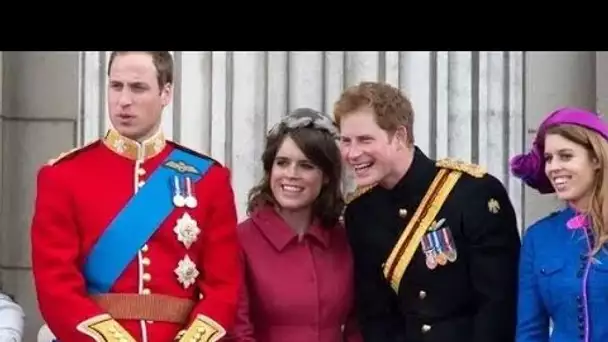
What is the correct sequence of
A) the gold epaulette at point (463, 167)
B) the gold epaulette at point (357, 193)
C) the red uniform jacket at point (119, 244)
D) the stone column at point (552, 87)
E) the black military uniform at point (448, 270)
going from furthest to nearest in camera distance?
the stone column at point (552, 87) → the gold epaulette at point (357, 193) → the gold epaulette at point (463, 167) → the black military uniform at point (448, 270) → the red uniform jacket at point (119, 244)

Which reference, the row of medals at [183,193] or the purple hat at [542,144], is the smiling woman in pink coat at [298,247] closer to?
the row of medals at [183,193]

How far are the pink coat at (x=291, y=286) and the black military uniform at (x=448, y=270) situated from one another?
0.31ft

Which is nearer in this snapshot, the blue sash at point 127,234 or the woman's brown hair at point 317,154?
the blue sash at point 127,234

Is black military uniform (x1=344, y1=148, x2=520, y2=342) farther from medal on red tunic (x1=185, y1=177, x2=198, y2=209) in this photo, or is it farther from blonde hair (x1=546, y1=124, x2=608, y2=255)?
medal on red tunic (x1=185, y1=177, x2=198, y2=209)

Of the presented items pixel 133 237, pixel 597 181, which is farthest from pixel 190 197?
pixel 597 181

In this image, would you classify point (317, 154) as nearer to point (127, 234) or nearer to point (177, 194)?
point (177, 194)

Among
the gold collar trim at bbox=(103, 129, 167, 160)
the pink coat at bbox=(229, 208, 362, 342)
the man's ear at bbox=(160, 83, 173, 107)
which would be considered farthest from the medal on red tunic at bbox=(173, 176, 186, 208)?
the pink coat at bbox=(229, 208, 362, 342)

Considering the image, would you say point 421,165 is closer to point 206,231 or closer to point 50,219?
point 206,231

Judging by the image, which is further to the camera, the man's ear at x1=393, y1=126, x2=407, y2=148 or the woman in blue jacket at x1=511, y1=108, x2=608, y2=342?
the man's ear at x1=393, y1=126, x2=407, y2=148

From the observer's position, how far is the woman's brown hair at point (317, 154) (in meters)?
4.49

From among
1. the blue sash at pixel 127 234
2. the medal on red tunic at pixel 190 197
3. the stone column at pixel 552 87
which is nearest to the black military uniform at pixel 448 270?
the medal on red tunic at pixel 190 197

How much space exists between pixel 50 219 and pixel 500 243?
4.43 feet

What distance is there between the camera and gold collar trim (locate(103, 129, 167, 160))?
4188 mm

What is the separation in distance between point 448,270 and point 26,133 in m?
2.16
